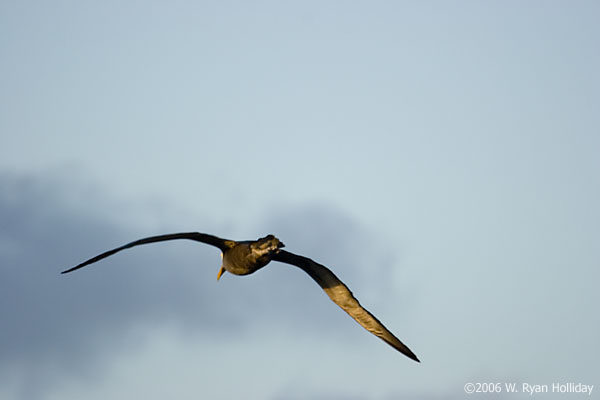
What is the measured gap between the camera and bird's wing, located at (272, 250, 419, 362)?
2511 centimetres

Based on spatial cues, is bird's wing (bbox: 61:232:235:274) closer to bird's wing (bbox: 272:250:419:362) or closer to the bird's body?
the bird's body

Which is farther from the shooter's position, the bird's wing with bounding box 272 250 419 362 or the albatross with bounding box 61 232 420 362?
the bird's wing with bounding box 272 250 419 362

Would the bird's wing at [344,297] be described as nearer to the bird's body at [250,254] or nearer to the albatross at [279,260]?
the albatross at [279,260]

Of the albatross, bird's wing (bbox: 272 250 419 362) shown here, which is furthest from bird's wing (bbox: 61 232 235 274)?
bird's wing (bbox: 272 250 419 362)

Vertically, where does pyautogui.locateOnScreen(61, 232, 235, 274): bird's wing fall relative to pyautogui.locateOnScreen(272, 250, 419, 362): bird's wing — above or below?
below

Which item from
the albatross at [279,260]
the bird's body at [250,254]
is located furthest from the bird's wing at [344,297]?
the bird's body at [250,254]

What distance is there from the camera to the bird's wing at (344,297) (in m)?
25.1

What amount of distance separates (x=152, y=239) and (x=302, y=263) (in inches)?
298

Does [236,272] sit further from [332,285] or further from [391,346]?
[391,346]

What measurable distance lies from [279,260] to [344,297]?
102 inches

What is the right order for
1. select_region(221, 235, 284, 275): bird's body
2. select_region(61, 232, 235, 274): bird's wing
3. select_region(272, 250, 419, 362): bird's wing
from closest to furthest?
select_region(61, 232, 235, 274): bird's wing, select_region(221, 235, 284, 275): bird's body, select_region(272, 250, 419, 362): bird's wing

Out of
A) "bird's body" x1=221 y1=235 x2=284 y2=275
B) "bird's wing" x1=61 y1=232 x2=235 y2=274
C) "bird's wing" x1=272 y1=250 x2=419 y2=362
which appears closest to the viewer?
"bird's wing" x1=61 y1=232 x2=235 y2=274

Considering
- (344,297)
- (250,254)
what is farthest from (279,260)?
(250,254)

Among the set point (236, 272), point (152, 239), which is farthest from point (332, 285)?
point (152, 239)
